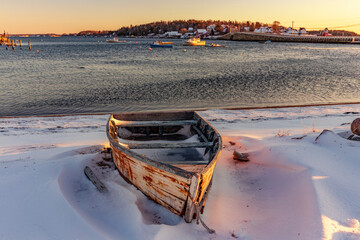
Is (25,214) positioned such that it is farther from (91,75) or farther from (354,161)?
(91,75)

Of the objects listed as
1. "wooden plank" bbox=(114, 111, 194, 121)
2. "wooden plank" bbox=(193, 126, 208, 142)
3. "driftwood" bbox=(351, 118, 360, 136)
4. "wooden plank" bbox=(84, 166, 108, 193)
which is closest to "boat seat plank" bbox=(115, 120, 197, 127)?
"wooden plank" bbox=(193, 126, 208, 142)

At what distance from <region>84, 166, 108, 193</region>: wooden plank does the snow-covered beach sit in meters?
0.14

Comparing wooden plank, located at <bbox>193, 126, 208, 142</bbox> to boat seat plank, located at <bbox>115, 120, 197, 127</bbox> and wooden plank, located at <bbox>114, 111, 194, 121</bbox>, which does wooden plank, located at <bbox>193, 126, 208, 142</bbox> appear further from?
wooden plank, located at <bbox>114, 111, 194, 121</bbox>

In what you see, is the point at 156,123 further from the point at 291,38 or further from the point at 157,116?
the point at 291,38

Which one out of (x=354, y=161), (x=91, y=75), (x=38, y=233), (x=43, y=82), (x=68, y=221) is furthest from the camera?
(x=91, y=75)

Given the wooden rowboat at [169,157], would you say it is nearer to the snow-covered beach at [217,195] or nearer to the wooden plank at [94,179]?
the snow-covered beach at [217,195]

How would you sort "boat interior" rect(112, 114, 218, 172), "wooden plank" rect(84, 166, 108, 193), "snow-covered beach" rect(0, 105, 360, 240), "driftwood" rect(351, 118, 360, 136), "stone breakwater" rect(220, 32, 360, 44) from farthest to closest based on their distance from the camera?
"stone breakwater" rect(220, 32, 360, 44), "driftwood" rect(351, 118, 360, 136), "boat interior" rect(112, 114, 218, 172), "wooden plank" rect(84, 166, 108, 193), "snow-covered beach" rect(0, 105, 360, 240)

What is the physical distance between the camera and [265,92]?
2322 cm

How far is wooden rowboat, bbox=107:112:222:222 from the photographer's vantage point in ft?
17.7

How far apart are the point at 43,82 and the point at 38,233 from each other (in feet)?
85.3

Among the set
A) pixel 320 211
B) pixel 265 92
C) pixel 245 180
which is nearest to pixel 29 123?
pixel 245 180

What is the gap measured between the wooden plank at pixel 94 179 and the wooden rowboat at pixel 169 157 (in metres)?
0.67

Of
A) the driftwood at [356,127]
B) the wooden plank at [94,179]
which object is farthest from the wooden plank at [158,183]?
the driftwood at [356,127]

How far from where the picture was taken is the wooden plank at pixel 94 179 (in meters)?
6.80
